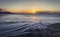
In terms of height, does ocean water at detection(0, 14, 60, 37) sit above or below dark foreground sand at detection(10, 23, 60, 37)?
above

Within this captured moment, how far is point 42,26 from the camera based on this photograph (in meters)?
1.80

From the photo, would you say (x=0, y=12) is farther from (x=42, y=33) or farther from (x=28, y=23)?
(x=42, y=33)

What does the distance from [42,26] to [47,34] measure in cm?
14

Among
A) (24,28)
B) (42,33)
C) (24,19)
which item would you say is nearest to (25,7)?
(24,19)

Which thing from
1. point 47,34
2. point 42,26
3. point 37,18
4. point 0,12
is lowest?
point 47,34

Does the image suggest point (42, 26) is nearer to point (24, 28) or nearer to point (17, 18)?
point (24, 28)

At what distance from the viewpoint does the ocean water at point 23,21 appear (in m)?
1.75

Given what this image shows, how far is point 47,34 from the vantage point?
1.76m

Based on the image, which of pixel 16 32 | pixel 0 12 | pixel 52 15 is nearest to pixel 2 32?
pixel 16 32

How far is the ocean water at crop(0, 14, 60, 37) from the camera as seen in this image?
1.75m

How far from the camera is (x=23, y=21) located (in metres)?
1.80

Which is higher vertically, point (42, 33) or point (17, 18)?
point (17, 18)

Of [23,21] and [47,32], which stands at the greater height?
[23,21]

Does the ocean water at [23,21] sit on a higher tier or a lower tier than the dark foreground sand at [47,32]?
higher
